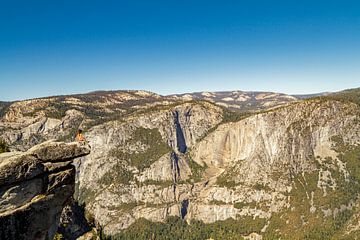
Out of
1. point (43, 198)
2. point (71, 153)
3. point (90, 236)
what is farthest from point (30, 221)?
point (90, 236)

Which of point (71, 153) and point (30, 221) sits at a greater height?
point (71, 153)

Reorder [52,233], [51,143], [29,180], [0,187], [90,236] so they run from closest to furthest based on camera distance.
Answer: [0,187] → [29,180] → [51,143] → [52,233] → [90,236]

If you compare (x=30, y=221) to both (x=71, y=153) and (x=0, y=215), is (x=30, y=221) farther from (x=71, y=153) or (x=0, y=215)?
(x=71, y=153)

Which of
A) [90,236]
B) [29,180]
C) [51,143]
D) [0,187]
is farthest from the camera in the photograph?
[90,236]

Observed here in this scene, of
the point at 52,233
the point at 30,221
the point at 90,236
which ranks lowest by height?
the point at 90,236

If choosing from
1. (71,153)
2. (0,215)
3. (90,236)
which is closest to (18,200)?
(0,215)

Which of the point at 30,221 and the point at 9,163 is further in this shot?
the point at 30,221
